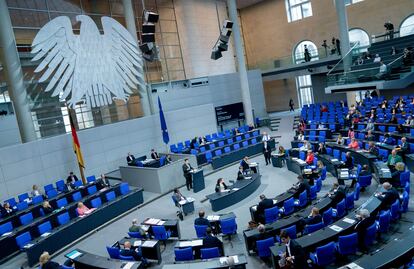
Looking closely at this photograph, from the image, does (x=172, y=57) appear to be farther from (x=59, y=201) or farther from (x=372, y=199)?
(x=372, y=199)

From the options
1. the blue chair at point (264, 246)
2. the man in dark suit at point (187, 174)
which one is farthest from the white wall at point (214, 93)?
the blue chair at point (264, 246)

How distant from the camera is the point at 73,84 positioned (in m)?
18.3

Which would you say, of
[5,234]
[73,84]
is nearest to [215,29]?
[73,84]

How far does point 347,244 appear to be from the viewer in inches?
298

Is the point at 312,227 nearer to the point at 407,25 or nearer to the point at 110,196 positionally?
the point at 110,196

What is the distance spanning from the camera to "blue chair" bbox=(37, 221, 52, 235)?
1080 cm

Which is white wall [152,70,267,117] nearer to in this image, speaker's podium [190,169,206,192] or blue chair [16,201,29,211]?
speaker's podium [190,169,206,192]

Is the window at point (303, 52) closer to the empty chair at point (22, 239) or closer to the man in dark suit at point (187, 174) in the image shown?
the man in dark suit at point (187, 174)

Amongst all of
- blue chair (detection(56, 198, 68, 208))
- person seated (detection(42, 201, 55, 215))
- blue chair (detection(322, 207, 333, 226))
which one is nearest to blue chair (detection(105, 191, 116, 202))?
blue chair (detection(56, 198, 68, 208))

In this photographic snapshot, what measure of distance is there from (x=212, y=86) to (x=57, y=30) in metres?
12.8

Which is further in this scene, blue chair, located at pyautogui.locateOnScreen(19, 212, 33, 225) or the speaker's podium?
the speaker's podium

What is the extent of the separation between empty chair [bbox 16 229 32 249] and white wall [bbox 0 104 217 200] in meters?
5.71

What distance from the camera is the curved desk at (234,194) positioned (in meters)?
12.3

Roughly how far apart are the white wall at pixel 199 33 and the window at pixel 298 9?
254 inches
